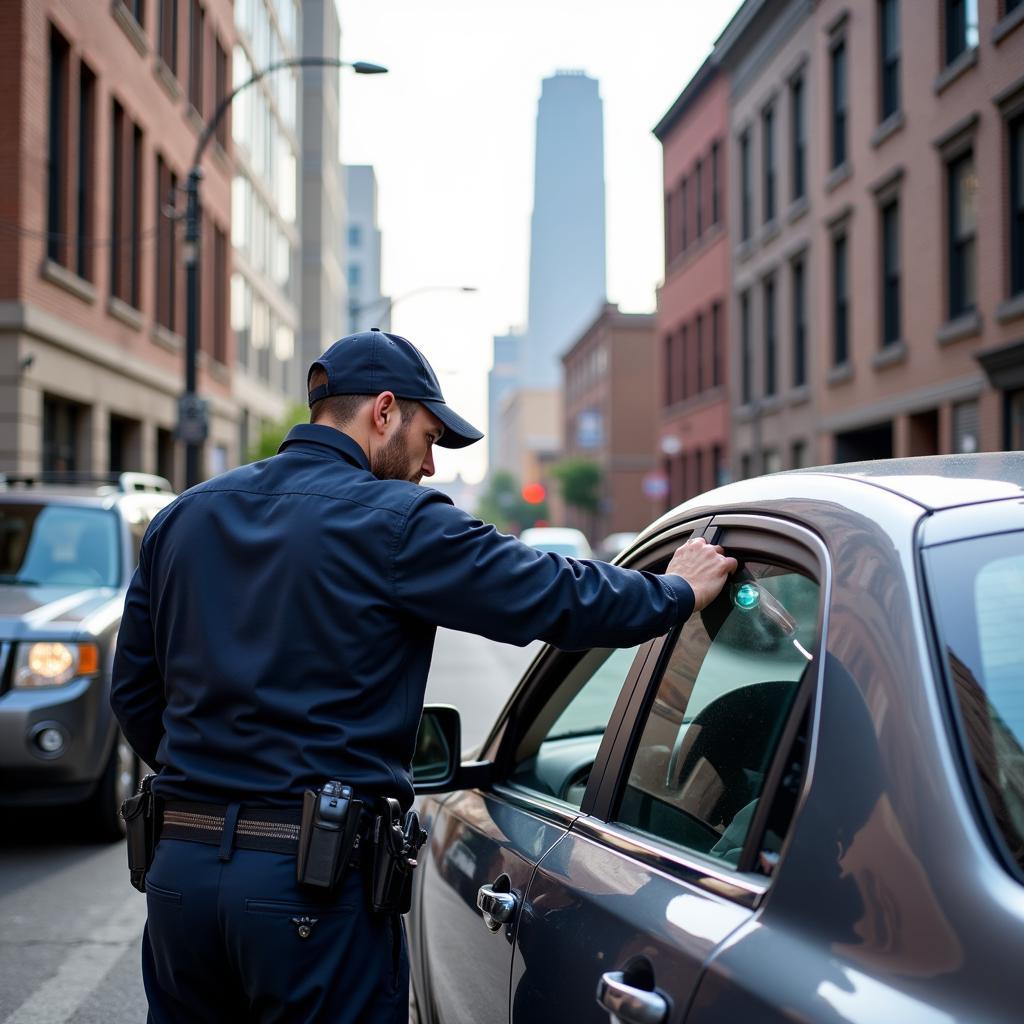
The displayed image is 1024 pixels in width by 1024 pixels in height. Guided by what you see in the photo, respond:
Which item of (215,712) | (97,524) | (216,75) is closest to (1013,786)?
(215,712)

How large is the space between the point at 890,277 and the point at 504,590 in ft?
76.8

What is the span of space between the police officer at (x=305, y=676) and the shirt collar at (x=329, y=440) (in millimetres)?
74

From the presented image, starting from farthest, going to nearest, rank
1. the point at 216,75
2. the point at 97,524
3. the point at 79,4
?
the point at 216,75 < the point at 79,4 < the point at 97,524

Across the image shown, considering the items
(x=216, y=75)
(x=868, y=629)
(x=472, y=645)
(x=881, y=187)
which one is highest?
(x=216, y=75)

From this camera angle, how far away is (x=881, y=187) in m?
24.2

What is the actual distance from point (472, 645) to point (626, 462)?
44.4 m

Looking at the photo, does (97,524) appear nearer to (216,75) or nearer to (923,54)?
(923,54)

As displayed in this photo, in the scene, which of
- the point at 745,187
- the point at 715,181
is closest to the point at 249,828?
the point at 745,187

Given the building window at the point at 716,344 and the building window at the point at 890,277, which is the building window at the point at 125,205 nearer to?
the building window at the point at 890,277

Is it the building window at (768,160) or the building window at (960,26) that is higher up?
the building window at (768,160)

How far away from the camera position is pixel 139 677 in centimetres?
281

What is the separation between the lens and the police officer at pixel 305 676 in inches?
91.5

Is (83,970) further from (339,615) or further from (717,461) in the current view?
(717,461)

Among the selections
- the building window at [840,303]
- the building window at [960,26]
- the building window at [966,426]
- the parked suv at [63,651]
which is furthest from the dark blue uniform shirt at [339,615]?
the building window at [840,303]
